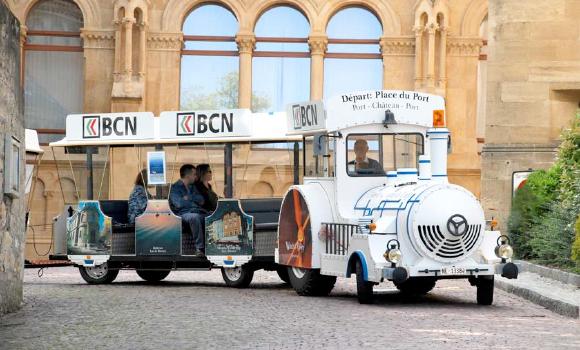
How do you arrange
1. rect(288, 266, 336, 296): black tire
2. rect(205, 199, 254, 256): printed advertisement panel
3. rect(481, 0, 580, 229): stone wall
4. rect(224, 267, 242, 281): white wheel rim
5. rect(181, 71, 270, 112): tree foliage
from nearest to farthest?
rect(288, 266, 336, 296): black tire, rect(205, 199, 254, 256): printed advertisement panel, rect(224, 267, 242, 281): white wheel rim, rect(481, 0, 580, 229): stone wall, rect(181, 71, 270, 112): tree foliage

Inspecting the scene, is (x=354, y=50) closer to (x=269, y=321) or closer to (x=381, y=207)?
(x=381, y=207)

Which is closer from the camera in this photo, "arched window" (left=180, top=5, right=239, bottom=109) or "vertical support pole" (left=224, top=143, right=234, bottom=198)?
"vertical support pole" (left=224, top=143, right=234, bottom=198)

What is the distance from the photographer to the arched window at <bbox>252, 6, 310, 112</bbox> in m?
39.7

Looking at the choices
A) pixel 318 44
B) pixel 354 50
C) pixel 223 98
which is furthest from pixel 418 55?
pixel 223 98

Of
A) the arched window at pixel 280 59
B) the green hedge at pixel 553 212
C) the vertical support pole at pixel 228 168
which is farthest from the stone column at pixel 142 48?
the vertical support pole at pixel 228 168

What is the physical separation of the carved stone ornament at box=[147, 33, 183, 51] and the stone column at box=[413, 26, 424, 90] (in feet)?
21.4

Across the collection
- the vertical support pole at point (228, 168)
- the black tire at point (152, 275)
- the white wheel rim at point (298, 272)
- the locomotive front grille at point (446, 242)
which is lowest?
the black tire at point (152, 275)

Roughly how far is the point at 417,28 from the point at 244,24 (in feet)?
15.8

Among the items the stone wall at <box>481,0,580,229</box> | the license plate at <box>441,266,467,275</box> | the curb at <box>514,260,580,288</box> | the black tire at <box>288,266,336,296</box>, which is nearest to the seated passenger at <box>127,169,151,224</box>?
the black tire at <box>288,266,336,296</box>

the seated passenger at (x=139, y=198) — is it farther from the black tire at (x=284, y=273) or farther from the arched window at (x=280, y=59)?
the arched window at (x=280, y=59)

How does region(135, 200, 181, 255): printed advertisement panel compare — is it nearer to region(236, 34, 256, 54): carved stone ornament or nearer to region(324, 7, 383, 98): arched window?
region(236, 34, 256, 54): carved stone ornament

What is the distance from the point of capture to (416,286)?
19438mm

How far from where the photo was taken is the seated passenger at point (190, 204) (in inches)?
858

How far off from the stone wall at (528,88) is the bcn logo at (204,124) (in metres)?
8.42
